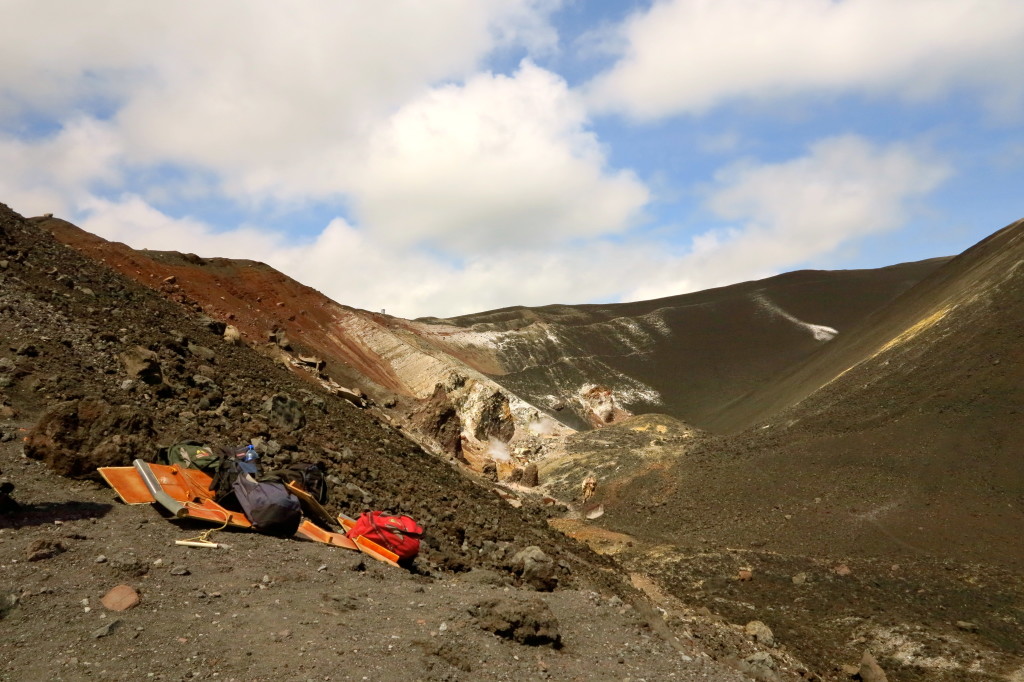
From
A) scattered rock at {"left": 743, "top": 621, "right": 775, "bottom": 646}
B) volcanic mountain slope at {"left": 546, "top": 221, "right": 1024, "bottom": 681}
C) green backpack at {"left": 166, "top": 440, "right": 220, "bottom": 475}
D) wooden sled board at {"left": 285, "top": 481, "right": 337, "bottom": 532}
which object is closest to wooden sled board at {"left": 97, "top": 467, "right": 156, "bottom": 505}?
green backpack at {"left": 166, "top": 440, "right": 220, "bottom": 475}

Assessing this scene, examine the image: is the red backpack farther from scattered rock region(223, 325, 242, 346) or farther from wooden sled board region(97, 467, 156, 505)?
scattered rock region(223, 325, 242, 346)

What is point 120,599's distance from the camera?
6.43 metres

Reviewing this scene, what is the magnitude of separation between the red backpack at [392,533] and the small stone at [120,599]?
3.52m

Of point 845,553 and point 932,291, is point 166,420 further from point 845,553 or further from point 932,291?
point 932,291

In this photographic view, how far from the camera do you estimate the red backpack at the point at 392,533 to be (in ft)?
32.2

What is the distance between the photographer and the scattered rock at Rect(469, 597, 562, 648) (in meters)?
7.75

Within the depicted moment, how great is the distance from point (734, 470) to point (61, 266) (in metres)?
24.8

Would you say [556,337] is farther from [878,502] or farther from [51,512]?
[51,512]

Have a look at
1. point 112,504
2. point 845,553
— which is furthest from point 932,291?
point 112,504

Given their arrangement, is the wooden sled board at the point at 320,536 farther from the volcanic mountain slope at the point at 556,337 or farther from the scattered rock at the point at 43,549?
the volcanic mountain slope at the point at 556,337

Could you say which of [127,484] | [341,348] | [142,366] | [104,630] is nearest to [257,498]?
[127,484]

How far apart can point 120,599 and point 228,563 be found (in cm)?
138

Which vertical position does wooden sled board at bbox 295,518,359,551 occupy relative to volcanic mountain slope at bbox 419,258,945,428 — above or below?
below

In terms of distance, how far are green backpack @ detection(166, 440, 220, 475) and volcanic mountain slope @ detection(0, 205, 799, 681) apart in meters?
0.31
